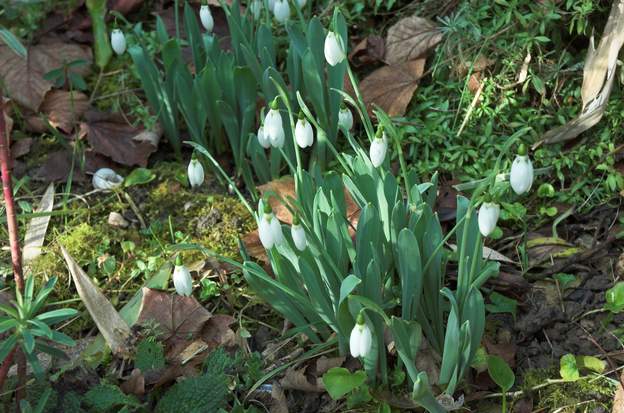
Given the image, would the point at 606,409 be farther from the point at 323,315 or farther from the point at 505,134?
the point at 505,134

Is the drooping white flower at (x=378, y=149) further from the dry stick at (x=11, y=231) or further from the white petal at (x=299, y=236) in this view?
the dry stick at (x=11, y=231)

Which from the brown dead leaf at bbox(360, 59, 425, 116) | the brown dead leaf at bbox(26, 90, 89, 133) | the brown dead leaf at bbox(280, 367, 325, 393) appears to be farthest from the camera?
the brown dead leaf at bbox(26, 90, 89, 133)

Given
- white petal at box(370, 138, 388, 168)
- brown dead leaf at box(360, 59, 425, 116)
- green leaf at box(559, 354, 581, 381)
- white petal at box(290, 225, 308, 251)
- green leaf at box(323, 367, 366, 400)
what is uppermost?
white petal at box(370, 138, 388, 168)

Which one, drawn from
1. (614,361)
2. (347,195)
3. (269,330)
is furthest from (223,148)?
(614,361)

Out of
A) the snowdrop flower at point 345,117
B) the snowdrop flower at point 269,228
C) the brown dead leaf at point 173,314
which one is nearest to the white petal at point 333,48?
the snowdrop flower at point 345,117

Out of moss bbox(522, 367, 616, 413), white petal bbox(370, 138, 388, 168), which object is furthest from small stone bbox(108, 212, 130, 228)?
moss bbox(522, 367, 616, 413)

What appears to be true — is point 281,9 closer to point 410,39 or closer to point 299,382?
point 410,39

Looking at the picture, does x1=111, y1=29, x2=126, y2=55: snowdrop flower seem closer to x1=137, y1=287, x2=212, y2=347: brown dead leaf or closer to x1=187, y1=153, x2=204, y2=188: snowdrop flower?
x1=187, y1=153, x2=204, y2=188: snowdrop flower

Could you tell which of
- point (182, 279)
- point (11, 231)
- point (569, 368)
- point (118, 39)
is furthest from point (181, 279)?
point (118, 39)
